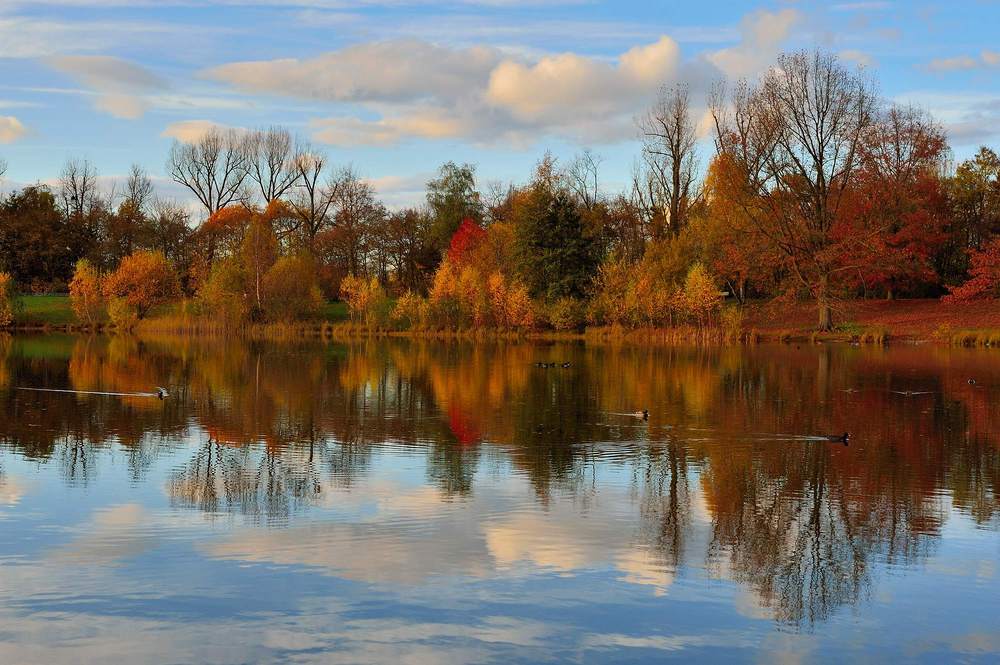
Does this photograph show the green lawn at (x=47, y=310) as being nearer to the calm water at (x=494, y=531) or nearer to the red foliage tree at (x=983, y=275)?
the calm water at (x=494, y=531)

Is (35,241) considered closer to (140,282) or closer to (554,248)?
(140,282)

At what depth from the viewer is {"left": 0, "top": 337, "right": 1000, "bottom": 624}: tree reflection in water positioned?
1000 centimetres

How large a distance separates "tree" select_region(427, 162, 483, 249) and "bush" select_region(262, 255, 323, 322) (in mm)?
19916

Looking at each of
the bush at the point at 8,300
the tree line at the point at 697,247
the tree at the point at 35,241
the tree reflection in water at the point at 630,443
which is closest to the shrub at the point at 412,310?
the tree line at the point at 697,247

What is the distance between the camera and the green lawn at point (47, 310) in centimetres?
6800

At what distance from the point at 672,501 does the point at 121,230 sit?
80.2m

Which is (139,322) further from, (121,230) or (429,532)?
(429,532)

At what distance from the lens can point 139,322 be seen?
6328 cm

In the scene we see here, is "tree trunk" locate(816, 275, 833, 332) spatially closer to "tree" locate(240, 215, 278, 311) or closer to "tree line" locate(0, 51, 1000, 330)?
"tree line" locate(0, 51, 1000, 330)

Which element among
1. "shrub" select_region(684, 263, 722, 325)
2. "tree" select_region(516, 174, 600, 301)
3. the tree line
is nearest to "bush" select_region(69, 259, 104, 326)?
the tree line

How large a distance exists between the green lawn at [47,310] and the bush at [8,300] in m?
0.71

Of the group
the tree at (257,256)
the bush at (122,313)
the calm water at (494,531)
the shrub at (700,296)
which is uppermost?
the tree at (257,256)

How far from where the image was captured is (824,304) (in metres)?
53.9

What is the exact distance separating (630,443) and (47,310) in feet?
214
